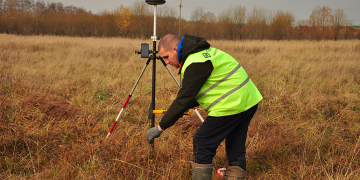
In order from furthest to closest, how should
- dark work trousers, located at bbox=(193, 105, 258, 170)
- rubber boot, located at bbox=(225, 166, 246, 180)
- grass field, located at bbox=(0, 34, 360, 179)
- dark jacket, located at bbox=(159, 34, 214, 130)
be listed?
grass field, located at bbox=(0, 34, 360, 179) < rubber boot, located at bbox=(225, 166, 246, 180) < dark work trousers, located at bbox=(193, 105, 258, 170) < dark jacket, located at bbox=(159, 34, 214, 130)

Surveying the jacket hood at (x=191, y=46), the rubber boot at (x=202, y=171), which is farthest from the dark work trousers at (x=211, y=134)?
the jacket hood at (x=191, y=46)

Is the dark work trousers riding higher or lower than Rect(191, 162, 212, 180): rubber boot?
higher

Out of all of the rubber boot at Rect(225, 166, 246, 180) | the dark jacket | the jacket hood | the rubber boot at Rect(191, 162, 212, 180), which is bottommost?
the rubber boot at Rect(225, 166, 246, 180)

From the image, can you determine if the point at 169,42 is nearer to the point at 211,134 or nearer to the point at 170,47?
the point at 170,47

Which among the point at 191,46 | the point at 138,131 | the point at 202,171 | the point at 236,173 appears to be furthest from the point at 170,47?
the point at 138,131

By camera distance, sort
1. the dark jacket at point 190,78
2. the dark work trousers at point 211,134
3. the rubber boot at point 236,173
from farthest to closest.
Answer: the rubber boot at point 236,173 → the dark work trousers at point 211,134 → the dark jacket at point 190,78

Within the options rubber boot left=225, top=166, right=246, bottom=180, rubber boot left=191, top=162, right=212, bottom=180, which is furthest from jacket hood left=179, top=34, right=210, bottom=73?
rubber boot left=225, top=166, right=246, bottom=180

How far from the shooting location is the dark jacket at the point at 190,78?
1621 mm

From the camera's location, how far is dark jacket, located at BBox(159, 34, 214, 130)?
5.32ft

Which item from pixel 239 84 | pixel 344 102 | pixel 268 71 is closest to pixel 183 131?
pixel 239 84

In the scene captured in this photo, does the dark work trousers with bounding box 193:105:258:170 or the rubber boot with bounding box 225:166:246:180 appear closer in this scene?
the dark work trousers with bounding box 193:105:258:170

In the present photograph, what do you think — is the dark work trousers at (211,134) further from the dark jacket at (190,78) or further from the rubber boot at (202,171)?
the dark jacket at (190,78)

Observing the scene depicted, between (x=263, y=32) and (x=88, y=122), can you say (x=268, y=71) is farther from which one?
(x=263, y=32)

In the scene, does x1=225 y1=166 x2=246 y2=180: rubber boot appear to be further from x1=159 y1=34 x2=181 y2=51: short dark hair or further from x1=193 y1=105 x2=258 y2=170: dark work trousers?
x1=159 y1=34 x2=181 y2=51: short dark hair
